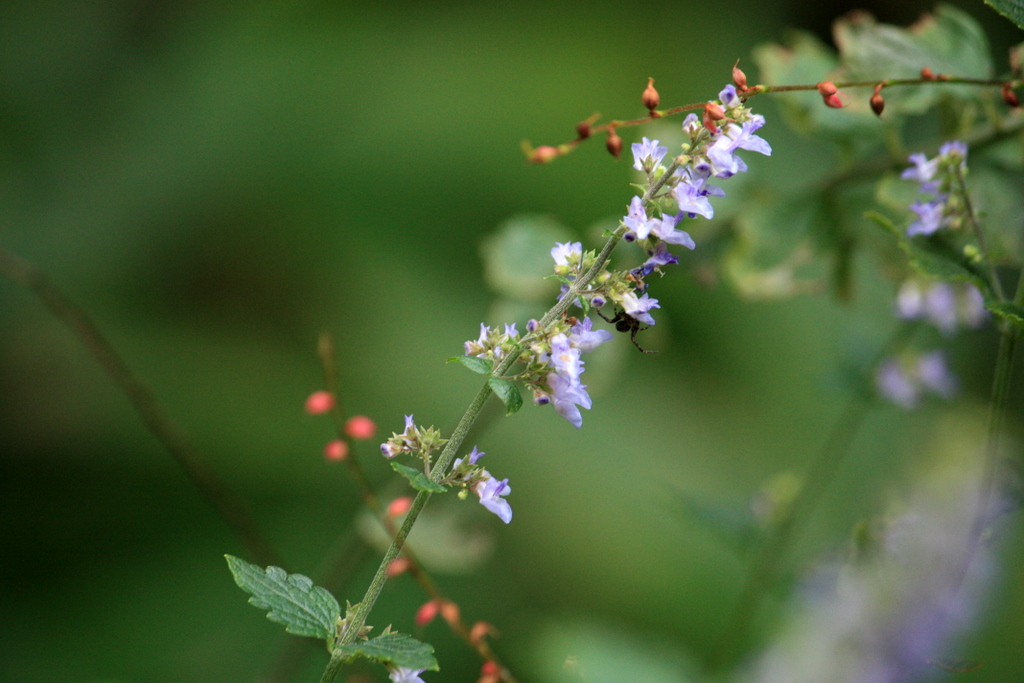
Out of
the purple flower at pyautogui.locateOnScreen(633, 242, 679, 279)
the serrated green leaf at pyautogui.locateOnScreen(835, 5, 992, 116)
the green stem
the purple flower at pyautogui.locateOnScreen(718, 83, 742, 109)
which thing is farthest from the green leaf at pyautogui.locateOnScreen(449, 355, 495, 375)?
the serrated green leaf at pyautogui.locateOnScreen(835, 5, 992, 116)

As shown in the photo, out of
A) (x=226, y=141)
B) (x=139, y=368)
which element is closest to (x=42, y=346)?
(x=139, y=368)

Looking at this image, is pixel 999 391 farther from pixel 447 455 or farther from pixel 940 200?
pixel 447 455

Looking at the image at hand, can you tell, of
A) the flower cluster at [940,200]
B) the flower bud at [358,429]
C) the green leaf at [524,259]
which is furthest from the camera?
the green leaf at [524,259]

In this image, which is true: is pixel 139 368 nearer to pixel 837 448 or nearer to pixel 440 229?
pixel 440 229

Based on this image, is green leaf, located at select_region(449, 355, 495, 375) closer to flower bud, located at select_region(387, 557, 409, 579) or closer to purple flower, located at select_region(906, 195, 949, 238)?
flower bud, located at select_region(387, 557, 409, 579)

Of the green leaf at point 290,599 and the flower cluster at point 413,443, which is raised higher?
the flower cluster at point 413,443

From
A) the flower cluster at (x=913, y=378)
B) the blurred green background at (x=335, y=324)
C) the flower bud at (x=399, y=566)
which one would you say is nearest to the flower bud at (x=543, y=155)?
the flower bud at (x=399, y=566)

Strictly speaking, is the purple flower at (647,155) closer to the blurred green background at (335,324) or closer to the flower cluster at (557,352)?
the flower cluster at (557,352)
